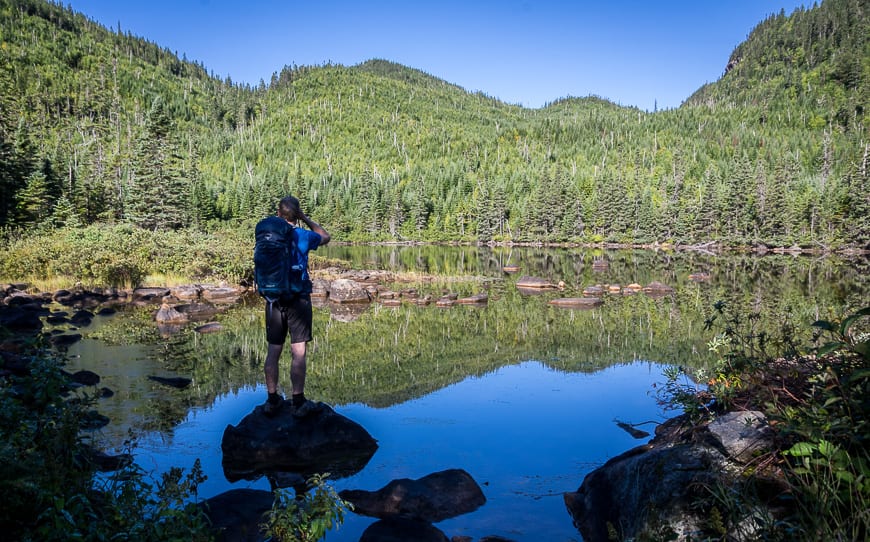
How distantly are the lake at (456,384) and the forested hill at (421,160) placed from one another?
27.6m

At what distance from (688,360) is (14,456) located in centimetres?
1233

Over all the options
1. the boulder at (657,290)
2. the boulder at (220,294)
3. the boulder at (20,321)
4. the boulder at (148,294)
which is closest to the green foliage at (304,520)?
the boulder at (20,321)

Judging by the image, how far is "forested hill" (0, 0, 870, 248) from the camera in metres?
46.5

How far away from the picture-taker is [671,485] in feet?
14.6

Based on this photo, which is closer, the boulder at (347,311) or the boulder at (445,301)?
the boulder at (347,311)

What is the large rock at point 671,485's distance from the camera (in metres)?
4.04

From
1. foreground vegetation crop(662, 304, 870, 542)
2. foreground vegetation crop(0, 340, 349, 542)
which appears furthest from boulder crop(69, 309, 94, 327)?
foreground vegetation crop(662, 304, 870, 542)

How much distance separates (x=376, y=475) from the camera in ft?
21.6

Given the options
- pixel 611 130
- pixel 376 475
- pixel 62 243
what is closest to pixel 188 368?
pixel 376 475

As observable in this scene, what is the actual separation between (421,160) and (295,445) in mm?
149116

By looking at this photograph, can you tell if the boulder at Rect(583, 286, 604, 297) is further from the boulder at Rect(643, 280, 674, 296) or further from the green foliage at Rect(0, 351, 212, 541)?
the green foliage at Rect(0, 351, 212, 541)

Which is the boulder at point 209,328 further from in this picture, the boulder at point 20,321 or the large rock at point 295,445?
the large rock at point 295,445

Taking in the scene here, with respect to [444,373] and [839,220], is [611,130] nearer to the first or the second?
[839,220]

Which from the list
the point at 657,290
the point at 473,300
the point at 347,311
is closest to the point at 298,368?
the point at 347,311
